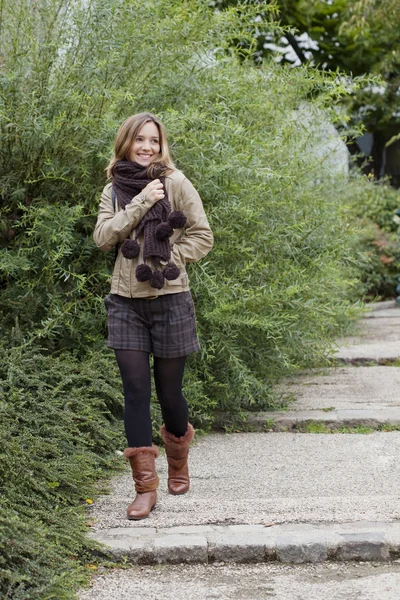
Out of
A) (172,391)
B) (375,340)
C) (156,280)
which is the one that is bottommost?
(375,340)

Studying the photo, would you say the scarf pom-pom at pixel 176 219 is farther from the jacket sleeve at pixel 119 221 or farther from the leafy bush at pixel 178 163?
the leafy bush at pixel 178 163

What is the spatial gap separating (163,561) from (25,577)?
72 centimetres

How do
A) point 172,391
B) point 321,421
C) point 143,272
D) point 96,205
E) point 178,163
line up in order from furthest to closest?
point 321,421
point 178,163
point 96,205
point 172,391
point 143,272

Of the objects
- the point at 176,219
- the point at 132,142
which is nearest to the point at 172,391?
the point at 176,219

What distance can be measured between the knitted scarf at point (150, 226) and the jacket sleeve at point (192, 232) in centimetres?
11

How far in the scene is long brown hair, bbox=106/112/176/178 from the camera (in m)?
4.26

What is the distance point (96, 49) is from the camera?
5.82 meters

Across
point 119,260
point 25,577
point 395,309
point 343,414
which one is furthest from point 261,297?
point 395,309

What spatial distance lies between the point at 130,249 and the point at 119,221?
0.15 metres

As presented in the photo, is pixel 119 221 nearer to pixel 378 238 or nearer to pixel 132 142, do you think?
pixel 132 142

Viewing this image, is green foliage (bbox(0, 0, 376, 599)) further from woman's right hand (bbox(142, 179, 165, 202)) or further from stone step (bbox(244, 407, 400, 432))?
woman's right hand (bbox(142, 179, 165, 202))

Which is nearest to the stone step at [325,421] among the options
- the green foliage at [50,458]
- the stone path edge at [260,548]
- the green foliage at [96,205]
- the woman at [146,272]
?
the green foliage at [96,205]

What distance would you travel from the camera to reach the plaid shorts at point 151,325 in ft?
13.9

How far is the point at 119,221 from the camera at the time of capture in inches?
164
